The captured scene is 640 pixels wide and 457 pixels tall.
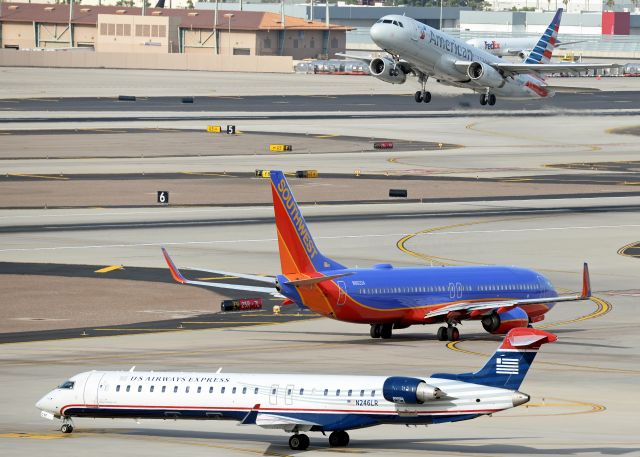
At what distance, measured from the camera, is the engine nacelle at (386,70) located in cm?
14075

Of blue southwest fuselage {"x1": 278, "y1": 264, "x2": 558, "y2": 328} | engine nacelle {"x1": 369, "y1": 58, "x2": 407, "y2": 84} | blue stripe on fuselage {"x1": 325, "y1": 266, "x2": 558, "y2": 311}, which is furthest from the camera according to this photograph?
engine nacelle {"x1": 369, "y1": 58, "x2": 407, "y2": 84}

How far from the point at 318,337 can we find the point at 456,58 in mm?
82454

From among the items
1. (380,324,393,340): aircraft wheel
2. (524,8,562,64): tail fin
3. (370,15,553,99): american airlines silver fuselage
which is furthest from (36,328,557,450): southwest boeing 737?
(524,8,562,64): tail fin

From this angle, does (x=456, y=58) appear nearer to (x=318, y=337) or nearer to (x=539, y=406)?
(x=318, y=337)

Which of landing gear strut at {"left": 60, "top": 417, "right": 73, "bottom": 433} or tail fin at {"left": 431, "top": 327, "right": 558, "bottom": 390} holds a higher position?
tail fin at {"left": 431, "top": 327, "right": 558, "bottom": 390}

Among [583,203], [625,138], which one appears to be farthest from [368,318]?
[625,138]

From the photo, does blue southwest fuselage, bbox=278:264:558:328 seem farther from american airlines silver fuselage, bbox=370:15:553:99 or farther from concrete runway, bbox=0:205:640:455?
american airlines silver fuselage, bbox=370:15:553:99

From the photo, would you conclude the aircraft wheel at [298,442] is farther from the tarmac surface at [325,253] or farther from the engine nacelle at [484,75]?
the engine nacelle at [484,75]

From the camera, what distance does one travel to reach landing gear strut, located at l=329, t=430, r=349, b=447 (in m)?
42.6

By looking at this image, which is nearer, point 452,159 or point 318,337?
point 318,337

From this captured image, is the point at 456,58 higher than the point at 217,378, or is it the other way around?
the point at 456,58

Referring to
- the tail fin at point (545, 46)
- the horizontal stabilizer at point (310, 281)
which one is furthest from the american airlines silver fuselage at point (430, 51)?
the horizontal stabilizer at point (310, 281)

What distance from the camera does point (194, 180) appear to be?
133250mm

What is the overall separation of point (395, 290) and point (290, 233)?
5.61 metres
